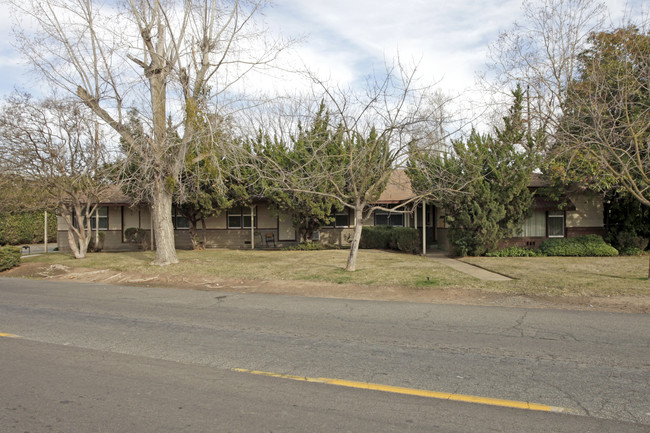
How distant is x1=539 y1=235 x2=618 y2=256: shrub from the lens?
794 inches

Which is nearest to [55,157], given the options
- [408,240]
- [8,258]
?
[8,258]

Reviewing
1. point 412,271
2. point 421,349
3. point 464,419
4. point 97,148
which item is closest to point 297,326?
point 421,349

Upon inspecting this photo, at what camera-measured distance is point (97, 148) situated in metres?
19.8

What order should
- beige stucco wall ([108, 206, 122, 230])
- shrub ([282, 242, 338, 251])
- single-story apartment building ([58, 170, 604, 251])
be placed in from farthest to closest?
beige stucco wall ([108, 206, 122, 230]) → single-story apartment building ([58, 170, 604, 251]) → shrub ([282, 242, 338, 251])

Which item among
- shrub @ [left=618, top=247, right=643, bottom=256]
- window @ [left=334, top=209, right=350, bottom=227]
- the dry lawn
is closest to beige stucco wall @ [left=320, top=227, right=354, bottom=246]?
window @ [left=334, top=209, right=350, bottom=227]

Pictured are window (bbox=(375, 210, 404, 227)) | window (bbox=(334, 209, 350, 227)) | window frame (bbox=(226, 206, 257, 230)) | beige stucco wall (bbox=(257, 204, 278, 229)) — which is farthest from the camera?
window frame (bbox=(226, 206, 257, 230))

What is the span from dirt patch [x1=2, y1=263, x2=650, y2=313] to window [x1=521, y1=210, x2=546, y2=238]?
11.9 m

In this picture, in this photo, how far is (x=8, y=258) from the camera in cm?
1884

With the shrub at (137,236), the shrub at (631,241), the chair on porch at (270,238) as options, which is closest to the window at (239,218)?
the chair on porch at (270,238)

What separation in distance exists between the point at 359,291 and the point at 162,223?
8669 millimetres

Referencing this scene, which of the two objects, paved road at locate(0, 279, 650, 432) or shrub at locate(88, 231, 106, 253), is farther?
shrub at locate(88, 231, 106, 253)

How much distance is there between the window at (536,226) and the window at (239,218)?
14.8 metres

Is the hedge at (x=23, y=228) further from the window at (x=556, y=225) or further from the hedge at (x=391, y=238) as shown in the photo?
the window at (x=556, y=225)

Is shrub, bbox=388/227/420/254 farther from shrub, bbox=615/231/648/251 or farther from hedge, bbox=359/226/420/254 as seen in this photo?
shrub, bbox=615/231/648/251
